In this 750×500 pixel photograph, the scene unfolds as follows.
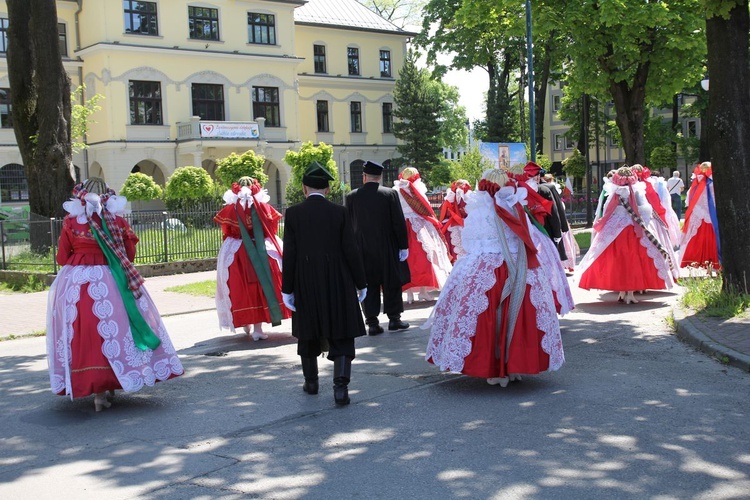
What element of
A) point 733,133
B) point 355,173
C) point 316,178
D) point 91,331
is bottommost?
point 91,331

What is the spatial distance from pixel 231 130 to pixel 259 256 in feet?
114

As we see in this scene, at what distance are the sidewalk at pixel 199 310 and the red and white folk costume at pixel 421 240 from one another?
11.6 ft

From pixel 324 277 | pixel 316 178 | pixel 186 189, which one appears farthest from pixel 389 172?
pixel 324 277

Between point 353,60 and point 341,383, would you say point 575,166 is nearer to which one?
point 353,60

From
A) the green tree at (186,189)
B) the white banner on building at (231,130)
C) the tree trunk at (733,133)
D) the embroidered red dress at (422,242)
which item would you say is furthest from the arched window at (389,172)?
the tree trunk at (733,133)

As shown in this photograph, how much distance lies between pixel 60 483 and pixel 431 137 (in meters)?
48.0

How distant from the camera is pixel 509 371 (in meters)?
7.06

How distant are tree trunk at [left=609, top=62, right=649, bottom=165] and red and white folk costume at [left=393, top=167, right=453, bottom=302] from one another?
10.6 metres

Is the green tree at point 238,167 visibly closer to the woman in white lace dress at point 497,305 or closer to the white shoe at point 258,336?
the white shoe at point 258,336

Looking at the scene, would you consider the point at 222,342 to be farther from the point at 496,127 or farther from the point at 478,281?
the point at 496,127

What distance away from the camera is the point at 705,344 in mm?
8516

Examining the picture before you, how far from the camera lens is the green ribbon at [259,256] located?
10352 mm

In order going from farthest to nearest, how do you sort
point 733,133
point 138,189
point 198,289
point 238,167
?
point 238,167 < point 138,189 < point 198,289 < point 733,133

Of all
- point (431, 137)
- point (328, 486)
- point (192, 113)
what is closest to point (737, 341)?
point (328, 486)
